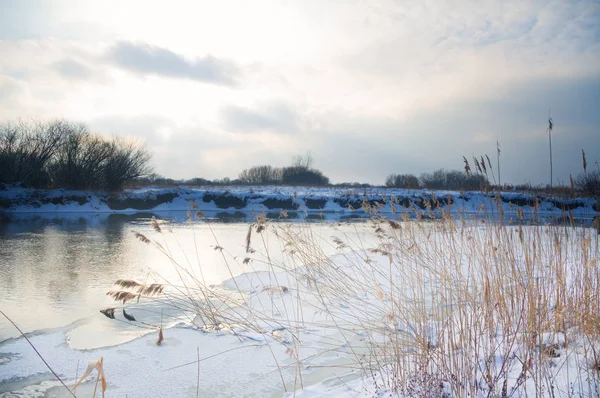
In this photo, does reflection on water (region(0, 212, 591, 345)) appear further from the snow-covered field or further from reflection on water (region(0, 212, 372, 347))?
the snow-covered field

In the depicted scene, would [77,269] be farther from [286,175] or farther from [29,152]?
[286,175]

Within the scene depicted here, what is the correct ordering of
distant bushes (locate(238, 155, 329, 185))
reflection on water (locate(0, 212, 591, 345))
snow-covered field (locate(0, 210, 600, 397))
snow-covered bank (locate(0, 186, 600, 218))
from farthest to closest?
1. distant bushes (locate(238, 155, 329, 185))
2. snow-covered bank (locate(0, 186, 600, 218))
3. reflection on water (locate(0, 212, 591, 345))
4. snow-covered field (locate(0, 210, 600, 397))

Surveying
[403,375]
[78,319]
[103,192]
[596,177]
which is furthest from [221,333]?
[103,192]

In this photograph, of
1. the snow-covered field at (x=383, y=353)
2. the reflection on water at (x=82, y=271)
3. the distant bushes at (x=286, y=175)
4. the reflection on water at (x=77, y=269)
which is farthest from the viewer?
the distant bushes at (x=286, y=175)

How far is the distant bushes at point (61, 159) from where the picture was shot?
84.6 feet

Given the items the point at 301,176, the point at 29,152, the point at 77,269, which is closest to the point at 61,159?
the point at 29,152

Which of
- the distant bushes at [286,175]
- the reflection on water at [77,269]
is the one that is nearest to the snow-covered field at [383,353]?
the reflection on water at [77,269]

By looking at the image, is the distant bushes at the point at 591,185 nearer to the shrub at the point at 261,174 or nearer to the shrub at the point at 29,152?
the shrub at the point at 29,152

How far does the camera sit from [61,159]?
88.2 ft

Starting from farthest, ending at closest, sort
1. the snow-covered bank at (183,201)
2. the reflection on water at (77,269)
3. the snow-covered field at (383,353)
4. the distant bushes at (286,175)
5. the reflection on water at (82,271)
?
the distant bushes at (286,175) → the snow-covered bank at (183,201) → the reflection on water at (77,269) → the reflection on water at (82,271) → the snow-covered field at (383,353)

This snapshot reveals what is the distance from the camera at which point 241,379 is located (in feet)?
9.53

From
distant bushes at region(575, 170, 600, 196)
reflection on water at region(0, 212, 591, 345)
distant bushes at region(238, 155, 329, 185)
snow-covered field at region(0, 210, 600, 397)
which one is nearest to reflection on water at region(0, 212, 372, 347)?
reflection on water at region(0, 212, 591, 345)

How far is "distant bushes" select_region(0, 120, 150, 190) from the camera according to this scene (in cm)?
2578

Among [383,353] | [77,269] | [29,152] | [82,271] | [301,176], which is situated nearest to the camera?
[383,353]
